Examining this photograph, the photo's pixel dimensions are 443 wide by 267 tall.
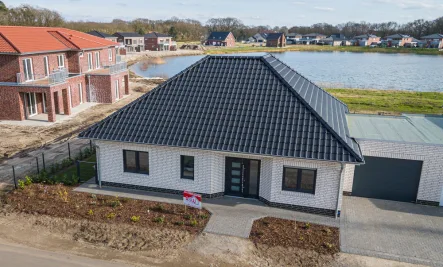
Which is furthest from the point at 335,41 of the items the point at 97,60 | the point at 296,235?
the point at 296,235

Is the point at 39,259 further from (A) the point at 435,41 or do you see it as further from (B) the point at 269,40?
(A) the point at 435,41

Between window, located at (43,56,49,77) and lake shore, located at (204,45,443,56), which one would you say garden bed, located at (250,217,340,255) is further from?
lake shore, located at (204,45,443,56)

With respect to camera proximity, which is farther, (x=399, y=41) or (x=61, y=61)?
(x=399, y=41)

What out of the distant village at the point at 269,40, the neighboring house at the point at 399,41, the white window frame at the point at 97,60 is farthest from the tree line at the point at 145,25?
the white window frame at the point at 97,60


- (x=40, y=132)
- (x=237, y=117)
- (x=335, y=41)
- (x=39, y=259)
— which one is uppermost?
(x=335, y=41)

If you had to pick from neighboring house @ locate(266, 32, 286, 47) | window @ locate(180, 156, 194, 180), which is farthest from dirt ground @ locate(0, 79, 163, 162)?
neighboring house @ locate(266, 32, 286, 47)

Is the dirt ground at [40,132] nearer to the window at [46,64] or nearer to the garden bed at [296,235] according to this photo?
the window at [46,64]
